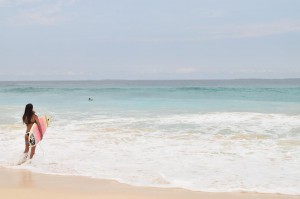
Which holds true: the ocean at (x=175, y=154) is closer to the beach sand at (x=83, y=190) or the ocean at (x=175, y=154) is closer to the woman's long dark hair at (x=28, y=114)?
the beach sand at (x=83, y=190)

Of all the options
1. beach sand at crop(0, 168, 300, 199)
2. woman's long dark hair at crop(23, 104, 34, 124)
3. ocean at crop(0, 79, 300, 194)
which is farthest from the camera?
woman's long dark hair at crop(23, 104, 34, 124)

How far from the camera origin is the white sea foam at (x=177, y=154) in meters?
7.09

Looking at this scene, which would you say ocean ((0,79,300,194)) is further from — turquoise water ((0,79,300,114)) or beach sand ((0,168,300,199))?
turquoise water ((0,79,300,114))

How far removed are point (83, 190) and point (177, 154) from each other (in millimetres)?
3397

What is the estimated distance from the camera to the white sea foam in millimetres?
7086

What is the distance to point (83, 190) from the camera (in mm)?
6383

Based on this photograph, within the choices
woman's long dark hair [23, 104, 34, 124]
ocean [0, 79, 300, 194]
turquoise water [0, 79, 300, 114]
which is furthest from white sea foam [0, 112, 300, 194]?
turquoise water [0, 79, 300, 114]

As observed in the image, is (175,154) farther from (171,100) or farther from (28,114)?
(171,100)

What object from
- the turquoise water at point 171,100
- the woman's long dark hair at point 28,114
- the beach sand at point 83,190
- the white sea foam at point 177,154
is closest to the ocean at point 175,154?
the white sea foam at point 177,154

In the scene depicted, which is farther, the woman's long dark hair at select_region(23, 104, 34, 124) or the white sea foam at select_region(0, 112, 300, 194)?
the woman's long dark hair at select_region(23, 104, 34, 124)

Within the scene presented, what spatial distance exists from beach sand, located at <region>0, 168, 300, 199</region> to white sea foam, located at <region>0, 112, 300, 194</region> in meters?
0.30

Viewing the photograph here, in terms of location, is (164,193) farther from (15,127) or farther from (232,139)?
(15,127)

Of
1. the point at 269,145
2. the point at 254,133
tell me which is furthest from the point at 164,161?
the point at 254,133

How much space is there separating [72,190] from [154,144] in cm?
449
